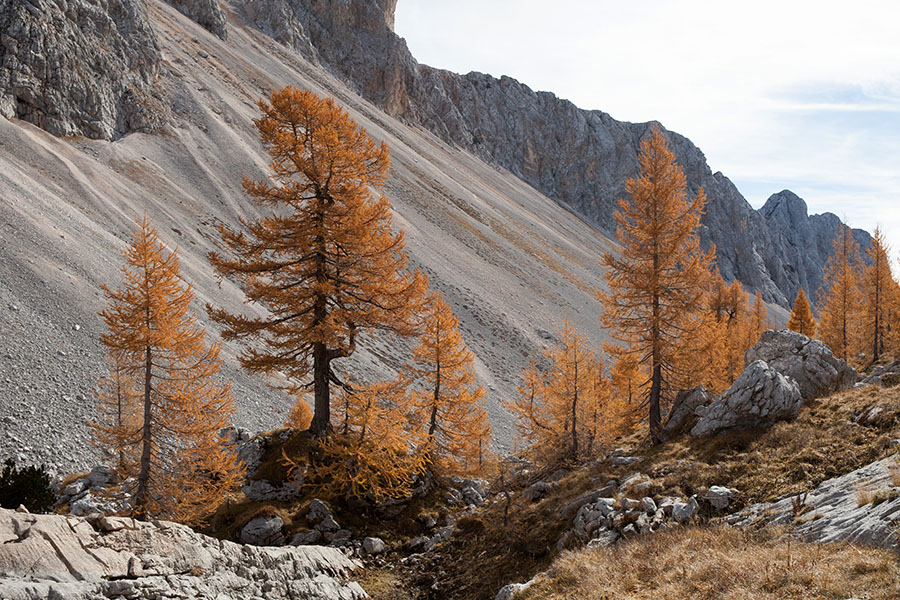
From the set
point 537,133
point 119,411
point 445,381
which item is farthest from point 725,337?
point 537,133

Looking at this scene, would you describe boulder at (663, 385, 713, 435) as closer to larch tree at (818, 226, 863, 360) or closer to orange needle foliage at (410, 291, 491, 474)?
orange needle foliage at (410, 291, 491, 474)

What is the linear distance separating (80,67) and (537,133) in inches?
5916

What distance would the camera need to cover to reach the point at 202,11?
104 meters

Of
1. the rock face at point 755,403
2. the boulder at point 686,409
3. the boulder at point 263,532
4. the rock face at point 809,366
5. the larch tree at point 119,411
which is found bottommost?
the larch tree at point 119,411

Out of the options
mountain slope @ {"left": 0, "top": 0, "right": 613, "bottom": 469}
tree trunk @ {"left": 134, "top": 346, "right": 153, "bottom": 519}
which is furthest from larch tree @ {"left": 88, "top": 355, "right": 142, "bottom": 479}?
tree trunk @ {"left": 134, "top": 346, "right": 153, "bottom": 519}

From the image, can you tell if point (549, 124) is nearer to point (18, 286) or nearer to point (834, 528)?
point (18, 286)

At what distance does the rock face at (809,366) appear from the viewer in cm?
1631

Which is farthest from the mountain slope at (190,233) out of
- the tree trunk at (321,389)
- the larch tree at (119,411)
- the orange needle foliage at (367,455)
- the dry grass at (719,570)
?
the dry grass at (719,570)

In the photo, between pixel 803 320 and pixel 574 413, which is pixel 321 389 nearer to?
pixel 574 413

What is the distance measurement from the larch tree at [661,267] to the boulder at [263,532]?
13292mm

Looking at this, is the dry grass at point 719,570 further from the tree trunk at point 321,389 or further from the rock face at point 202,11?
the rock face at point 202,11

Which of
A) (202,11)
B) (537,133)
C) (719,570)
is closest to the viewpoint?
(719,570)

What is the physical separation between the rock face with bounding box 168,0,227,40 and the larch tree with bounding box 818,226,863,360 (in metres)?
112

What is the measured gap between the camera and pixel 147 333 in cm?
1515
